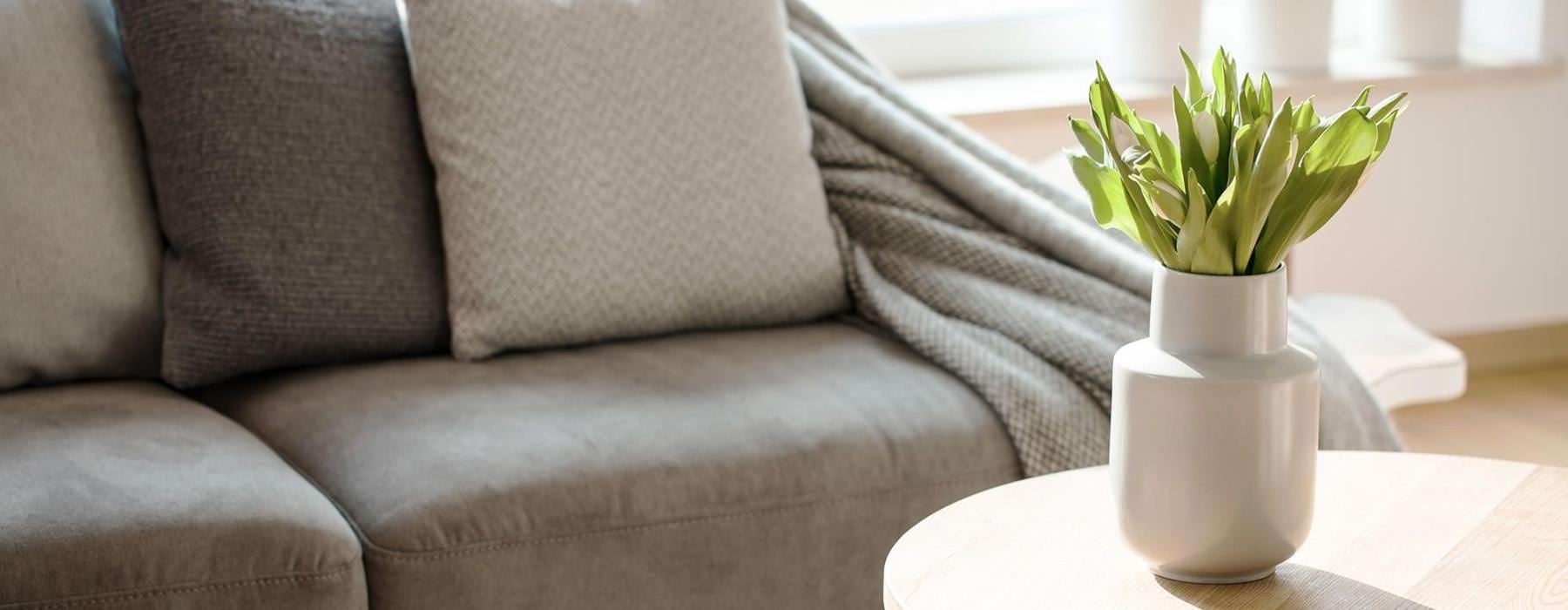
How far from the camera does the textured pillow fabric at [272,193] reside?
1808 mm

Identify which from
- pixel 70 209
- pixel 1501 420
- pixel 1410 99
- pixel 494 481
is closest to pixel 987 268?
pixel 494 481

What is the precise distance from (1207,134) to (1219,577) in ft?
0.96

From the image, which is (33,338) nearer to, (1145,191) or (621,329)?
(621,329)

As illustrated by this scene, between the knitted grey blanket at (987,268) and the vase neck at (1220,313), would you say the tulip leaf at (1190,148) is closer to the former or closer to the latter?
the vase neck at (1220,313)

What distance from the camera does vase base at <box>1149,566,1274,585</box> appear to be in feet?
3.64

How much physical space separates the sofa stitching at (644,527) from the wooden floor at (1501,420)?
131 cm

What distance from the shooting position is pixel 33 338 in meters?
1.77

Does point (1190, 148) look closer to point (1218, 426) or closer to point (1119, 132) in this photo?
point (1119, 132)

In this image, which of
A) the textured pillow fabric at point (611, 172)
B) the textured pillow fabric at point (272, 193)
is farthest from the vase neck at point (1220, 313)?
the textured pillow fabric at point (272, 193)

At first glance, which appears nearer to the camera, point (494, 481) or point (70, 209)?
point (494, 481)

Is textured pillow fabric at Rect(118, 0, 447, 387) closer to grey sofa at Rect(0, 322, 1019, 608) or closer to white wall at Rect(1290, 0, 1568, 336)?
grey sofa at Rect(0, 322, 1019, 608)

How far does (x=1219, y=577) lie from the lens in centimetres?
111

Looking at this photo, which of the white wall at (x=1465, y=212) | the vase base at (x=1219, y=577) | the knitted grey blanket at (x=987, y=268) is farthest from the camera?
the white wall at (x=1465, y=212)

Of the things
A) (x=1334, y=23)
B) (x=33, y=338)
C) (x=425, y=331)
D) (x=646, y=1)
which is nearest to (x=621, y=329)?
(x=425, y=331)
